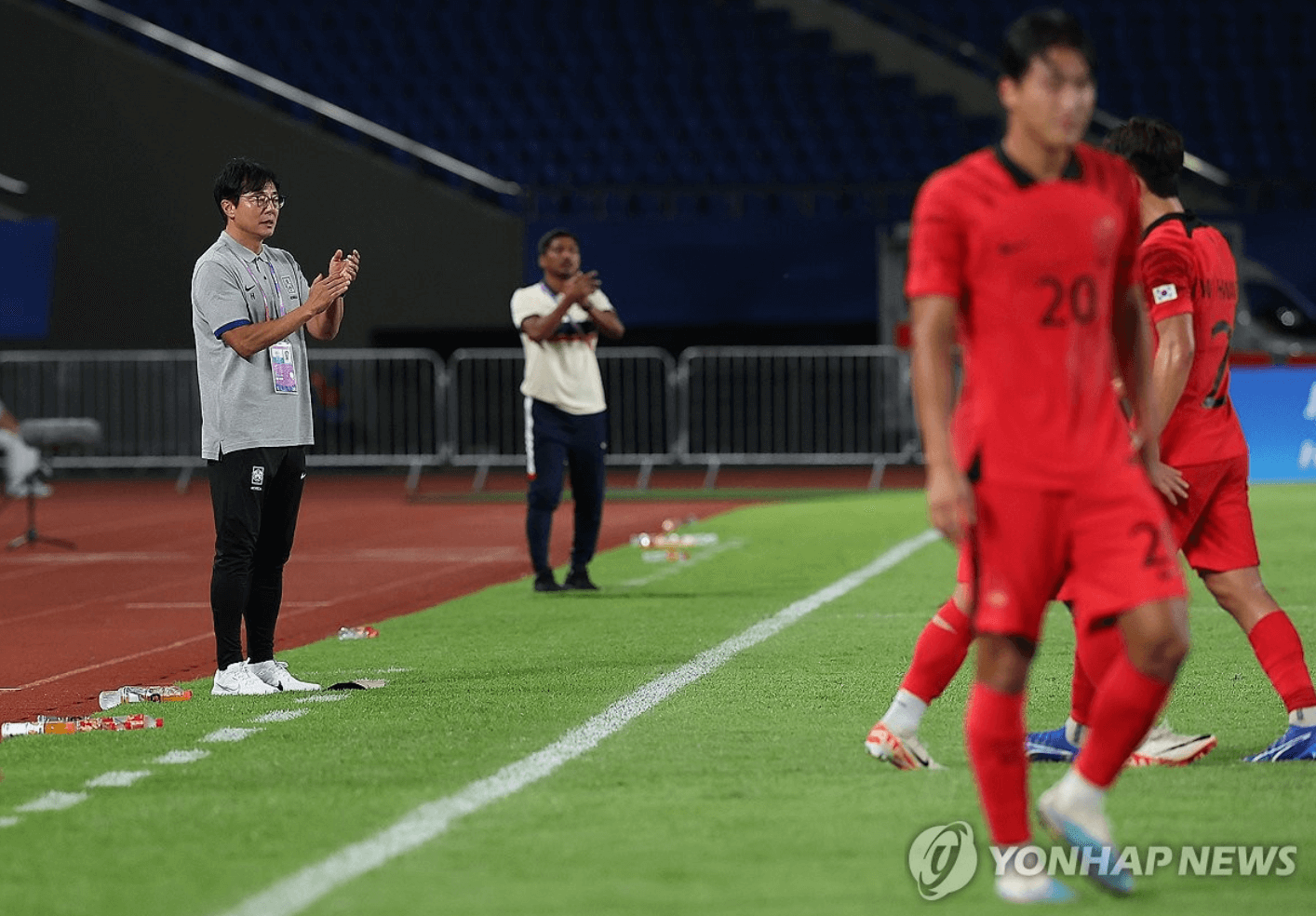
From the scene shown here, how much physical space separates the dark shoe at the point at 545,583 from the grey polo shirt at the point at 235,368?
4.02 meters

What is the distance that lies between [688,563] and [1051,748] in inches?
293

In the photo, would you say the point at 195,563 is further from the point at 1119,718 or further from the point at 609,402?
the point at 1119,718

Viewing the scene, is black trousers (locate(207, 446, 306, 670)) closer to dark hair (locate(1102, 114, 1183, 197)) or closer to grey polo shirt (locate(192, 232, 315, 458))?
grey polo shirt (locate(192, 232, 315, 458))

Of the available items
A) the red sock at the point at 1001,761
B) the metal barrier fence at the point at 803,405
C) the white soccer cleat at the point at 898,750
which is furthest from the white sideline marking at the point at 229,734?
A: the metal barrier fence at the point at 803,405

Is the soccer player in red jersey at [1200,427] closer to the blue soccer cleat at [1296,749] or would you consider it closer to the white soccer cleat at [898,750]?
the blue soccer cleat at [1296,749]

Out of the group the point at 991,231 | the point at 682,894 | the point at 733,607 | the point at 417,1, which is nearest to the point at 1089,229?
the point at 991,231

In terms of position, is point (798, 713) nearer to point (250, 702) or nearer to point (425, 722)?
point (425, 722)

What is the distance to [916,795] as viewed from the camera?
550 cm

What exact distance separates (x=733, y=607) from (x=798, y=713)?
371 centimetres

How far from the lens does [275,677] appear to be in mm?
7859

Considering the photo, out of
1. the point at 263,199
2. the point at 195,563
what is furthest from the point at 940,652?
the point at 195,563

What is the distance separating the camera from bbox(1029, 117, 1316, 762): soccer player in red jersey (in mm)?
5980

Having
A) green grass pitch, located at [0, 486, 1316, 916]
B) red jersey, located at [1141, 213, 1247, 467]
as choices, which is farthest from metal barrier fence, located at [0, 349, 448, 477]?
red jersey, located at [1141, 213, 1247, 467]

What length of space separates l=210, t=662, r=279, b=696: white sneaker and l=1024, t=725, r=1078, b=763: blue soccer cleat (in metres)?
3.17
